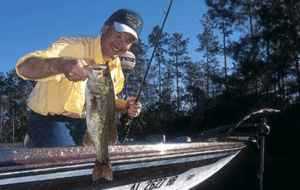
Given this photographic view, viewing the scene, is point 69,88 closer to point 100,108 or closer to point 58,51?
point 58,51

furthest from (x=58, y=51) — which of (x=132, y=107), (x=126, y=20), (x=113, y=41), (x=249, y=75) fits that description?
(x=249, y=75)

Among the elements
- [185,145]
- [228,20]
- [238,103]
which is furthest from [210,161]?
[228,20]

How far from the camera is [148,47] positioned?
38125 mm

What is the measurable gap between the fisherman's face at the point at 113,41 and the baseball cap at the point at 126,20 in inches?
2.2

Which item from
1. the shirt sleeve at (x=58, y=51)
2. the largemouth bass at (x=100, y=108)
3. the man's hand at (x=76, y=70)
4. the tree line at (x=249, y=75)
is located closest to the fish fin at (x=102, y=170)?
the largemouth bass at (x=100, y=108)

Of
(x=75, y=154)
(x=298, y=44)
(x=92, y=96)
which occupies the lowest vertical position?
(x=75, y=154)

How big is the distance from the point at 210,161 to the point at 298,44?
19218 millimetres

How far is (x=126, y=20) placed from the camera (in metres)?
2.57

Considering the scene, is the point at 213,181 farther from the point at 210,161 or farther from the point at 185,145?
the point at 185,145

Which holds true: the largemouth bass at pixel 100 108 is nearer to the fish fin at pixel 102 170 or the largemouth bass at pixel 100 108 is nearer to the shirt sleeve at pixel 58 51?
the fish fin at pixel 102 170

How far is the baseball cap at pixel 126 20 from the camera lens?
8.34ft

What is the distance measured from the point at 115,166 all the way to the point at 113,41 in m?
1.14

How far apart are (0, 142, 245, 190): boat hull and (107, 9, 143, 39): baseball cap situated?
3.36ft

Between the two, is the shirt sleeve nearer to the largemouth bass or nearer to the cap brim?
the cap brim
